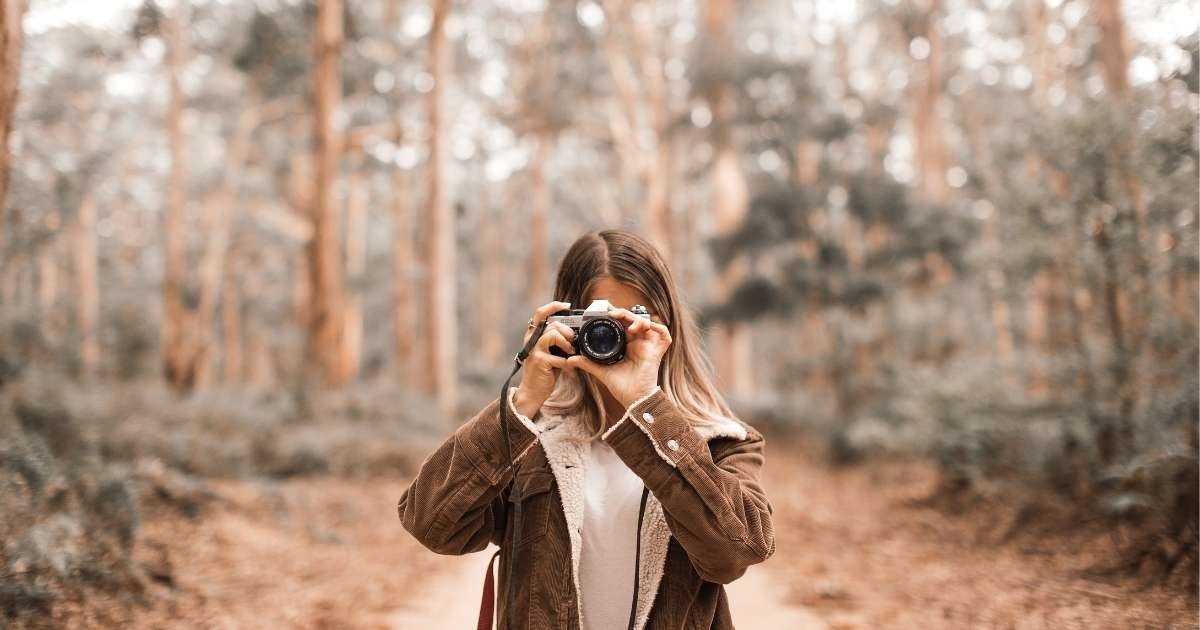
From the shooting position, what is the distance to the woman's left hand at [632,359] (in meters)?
1.72

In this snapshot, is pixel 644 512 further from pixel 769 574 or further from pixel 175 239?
pixel 175 239

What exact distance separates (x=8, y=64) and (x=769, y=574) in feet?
19.0

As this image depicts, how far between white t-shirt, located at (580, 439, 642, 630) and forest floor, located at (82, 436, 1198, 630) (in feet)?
10.7

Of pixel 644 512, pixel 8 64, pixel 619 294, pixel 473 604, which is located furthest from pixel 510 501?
pixel 8 64

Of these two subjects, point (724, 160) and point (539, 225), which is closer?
point (724, 160)

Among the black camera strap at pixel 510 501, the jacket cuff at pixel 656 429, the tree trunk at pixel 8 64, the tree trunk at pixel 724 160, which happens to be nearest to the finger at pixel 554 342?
the black camera strap at pixel 510 501

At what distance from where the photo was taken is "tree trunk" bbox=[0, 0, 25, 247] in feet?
13.2

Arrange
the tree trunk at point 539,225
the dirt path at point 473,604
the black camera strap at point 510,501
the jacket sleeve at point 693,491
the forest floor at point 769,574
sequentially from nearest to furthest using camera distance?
the jacket sleeve at point 693,491
the black camera strap at point 510,501
the forest floor at point 769,574
the dirt path at point 473,604
the tree trunk at point 539,225

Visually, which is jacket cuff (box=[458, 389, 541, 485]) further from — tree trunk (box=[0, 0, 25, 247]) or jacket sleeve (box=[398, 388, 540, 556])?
tree trunk (box=[0, 0, 25, 247])

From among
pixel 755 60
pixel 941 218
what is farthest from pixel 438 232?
pixel 941 218

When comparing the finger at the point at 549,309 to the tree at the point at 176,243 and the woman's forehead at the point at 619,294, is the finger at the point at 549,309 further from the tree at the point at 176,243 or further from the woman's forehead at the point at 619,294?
the tree at the point at 176,243

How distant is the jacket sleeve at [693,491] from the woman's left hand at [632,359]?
0.07 m

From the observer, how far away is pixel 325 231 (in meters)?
12.0

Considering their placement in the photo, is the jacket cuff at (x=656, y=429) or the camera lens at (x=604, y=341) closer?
the jacket cuff at (x=656, y=429)
